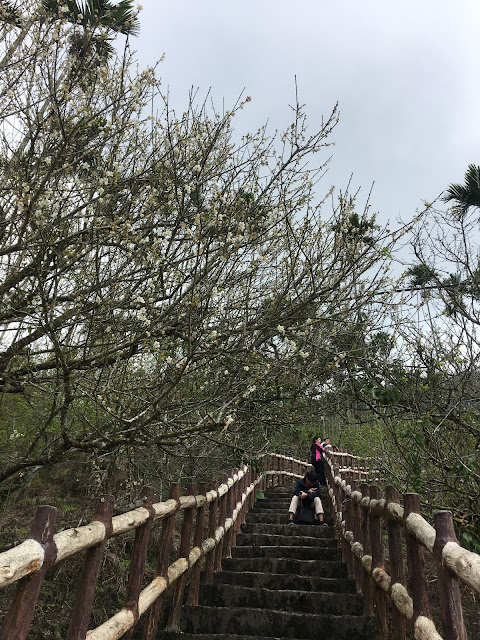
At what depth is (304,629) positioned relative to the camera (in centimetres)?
423

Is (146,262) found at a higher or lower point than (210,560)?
higher

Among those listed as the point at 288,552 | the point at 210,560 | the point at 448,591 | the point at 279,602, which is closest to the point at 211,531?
the point at 210,560

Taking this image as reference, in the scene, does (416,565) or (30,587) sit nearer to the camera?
(30,587)

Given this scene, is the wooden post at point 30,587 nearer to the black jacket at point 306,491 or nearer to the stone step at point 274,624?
the stone step at point 274,624

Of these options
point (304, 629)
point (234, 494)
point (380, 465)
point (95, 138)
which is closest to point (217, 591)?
point (304, 629)

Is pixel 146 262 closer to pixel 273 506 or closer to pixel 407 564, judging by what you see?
pixel 407 564

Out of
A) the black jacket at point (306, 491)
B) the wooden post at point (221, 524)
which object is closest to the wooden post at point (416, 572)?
the wooden post at point (221, 524)

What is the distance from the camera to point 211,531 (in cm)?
522

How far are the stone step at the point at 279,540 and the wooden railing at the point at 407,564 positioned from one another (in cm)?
130

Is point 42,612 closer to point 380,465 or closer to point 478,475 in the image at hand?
point 380,465

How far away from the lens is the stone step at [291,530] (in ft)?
25.6

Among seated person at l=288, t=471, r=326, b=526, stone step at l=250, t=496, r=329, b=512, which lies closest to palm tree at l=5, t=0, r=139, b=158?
seated person at l=288, t=471, r=326, b=526

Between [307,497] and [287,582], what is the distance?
334 centimetres

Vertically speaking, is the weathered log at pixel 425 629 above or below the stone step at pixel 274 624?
above
